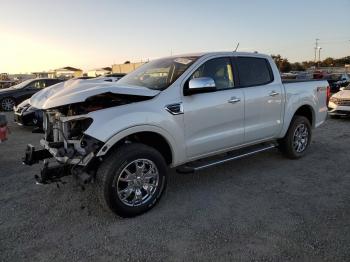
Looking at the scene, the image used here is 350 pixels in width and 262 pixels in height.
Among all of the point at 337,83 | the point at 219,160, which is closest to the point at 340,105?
the point at 219,160

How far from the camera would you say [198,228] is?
3.60 metres

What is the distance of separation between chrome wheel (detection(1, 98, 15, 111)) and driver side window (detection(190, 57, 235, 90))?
475 inches

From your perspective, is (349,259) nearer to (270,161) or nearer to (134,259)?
(134,259)

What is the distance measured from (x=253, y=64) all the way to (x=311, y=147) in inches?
108

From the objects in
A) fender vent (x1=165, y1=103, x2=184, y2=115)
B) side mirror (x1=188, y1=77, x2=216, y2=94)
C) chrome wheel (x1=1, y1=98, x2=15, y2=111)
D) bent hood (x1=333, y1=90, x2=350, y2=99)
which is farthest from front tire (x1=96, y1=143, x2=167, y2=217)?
chrome wheel (x1=1, y1=98, x2=15, y2=111)

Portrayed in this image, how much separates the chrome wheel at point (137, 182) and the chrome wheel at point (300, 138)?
3180 millimetres

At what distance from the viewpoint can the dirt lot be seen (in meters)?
3.17

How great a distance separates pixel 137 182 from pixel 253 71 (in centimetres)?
267

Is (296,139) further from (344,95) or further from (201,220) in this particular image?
(344,95)

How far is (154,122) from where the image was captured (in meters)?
3.93

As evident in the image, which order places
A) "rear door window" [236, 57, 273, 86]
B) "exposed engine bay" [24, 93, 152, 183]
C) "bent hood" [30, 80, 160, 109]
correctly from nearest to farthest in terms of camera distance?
"bent hood" [30, 80, 160, 109]
"exposed engine bay" [24, 93, 152, 183]
"rear door window" [236, 57, 273, 86]

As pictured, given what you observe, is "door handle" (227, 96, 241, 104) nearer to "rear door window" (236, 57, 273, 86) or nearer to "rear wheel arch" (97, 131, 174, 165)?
"rear door window" (236, 57, 273, 86)

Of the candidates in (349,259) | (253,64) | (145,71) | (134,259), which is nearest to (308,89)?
(253,64)

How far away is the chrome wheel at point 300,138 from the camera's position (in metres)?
6.10
